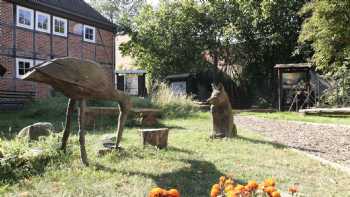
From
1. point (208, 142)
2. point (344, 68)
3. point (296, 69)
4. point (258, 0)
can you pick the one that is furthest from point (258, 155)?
point (258, 0)

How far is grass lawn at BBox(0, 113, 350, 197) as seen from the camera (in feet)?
12.3

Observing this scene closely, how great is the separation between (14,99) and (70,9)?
5.44 metres

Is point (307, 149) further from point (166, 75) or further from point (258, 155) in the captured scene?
point (166, 75)

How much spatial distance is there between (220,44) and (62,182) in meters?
21.0

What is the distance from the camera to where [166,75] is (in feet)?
82.0

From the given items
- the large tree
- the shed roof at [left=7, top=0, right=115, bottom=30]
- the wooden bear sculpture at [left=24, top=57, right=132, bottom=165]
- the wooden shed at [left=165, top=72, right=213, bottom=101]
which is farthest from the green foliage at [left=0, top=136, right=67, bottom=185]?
the large tree

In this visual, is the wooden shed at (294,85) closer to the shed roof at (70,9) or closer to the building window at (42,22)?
the shed roof at (70,9)

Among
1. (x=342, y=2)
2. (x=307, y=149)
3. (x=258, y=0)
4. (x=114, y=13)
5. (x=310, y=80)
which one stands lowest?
(x=307, y=149)

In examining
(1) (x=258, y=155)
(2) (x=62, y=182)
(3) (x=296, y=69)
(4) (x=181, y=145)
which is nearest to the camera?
(2) (x=62, y=182)

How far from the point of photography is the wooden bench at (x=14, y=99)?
15.1 metres

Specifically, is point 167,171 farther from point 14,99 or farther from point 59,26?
point 59,26

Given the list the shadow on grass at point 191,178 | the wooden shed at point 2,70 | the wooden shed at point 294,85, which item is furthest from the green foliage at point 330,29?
the wooden shed at point 2,70

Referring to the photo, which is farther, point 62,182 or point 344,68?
point 344,68

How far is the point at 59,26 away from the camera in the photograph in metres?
18.0
